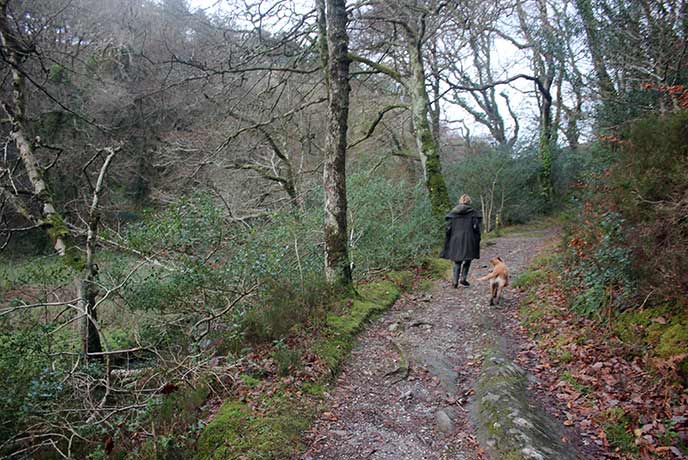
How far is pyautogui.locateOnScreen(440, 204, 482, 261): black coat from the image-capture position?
8578mm

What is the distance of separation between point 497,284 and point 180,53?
1195 cm

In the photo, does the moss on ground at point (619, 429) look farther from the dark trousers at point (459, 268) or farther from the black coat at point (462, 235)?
the dark trousers at point (459, 268)

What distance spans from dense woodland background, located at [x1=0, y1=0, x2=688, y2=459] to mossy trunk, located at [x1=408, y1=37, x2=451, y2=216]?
6cm

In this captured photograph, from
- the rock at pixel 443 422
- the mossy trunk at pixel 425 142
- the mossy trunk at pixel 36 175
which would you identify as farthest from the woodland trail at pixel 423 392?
the mossy trunk at pixel 36 175

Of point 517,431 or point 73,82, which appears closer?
point 517,431

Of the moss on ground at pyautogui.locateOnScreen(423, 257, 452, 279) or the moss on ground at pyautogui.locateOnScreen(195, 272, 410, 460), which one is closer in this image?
the moss on ground at pyautogui.locateOnScreen(195, 272, 410, 460)

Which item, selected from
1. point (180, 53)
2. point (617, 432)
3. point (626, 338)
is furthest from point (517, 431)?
point (180, 53)

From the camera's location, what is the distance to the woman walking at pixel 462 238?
8586 millimetres

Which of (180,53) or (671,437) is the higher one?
(180,53)

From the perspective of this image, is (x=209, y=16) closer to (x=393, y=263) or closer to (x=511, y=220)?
(x=393, y=263)

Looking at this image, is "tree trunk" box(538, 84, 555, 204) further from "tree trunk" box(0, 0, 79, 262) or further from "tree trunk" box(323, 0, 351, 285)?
"tree trunk" box(0, 0, 79, 262)

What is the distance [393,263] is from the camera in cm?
1083

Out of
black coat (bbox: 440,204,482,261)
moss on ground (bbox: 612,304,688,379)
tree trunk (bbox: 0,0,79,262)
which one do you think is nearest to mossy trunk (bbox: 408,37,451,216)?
black coat (bbox: 440,204,482,261)

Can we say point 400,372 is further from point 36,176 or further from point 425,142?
point 425,142
